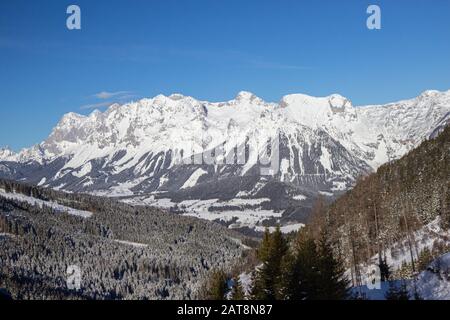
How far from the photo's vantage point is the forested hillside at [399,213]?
106150mm

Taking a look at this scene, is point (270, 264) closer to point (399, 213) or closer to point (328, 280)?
point (328, 280)

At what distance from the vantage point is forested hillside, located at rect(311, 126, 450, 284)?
10615 centimetres

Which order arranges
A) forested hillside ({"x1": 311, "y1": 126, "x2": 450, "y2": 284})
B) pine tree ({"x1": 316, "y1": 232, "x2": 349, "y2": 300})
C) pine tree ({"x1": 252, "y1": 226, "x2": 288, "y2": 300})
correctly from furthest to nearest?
forested hillside ({"x1": 311, "y1": 126, "x2": 450, "y2": 284}), pine tree ({"x1": 252, "y1": 226, "x2": 288, "y2": 300}), pine tree ({"x1": 316, "y1": 232, "x2": 349, "y2": 300})

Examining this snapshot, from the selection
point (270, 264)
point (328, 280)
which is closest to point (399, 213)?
point (270, 264)

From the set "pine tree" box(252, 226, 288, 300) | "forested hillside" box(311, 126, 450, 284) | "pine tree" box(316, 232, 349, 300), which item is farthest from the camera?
"forested hillside" box(311, 126, 450, 284)

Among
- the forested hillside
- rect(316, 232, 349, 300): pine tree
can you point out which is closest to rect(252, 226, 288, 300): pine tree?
rect(316, 232, 349, 300): pine tree

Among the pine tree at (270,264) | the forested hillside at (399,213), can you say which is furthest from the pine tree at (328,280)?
the forested hillside at (399,213)

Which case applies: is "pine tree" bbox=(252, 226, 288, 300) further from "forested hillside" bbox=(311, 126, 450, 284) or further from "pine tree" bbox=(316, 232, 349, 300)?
"forested hillside" bbox=(311, 126, 450, 284)

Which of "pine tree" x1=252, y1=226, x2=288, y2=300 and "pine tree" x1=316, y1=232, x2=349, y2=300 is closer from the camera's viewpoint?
"pine tree" x1=316, y1=232, x2=349, y2=300

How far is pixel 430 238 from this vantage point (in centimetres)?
10600

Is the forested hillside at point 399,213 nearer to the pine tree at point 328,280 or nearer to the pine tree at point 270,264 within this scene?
the pine tree at point 328,280
